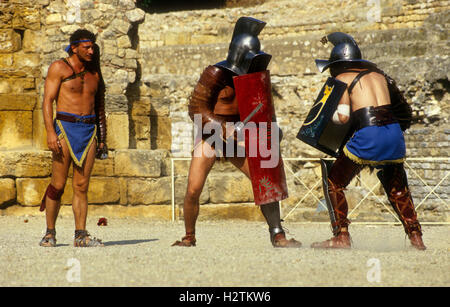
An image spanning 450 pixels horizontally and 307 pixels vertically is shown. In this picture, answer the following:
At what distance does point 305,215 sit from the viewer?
9281mm

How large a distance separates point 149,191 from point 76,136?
117 inches

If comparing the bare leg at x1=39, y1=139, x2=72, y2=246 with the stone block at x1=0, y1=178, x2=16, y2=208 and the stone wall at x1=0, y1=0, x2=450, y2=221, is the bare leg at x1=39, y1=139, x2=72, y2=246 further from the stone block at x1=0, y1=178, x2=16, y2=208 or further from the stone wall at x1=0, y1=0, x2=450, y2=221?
the stone block at x1=0, y1=178, x2=16, y2=208

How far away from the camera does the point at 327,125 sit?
5531 millimetres

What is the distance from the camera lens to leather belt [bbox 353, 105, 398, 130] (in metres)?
5.47

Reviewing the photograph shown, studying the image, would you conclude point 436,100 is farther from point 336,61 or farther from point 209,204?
point 336,61

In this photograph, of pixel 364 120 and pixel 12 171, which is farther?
pixel 12 171

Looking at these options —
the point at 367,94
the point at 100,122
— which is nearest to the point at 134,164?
the point at 100,122

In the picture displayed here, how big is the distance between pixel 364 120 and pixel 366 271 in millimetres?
1583

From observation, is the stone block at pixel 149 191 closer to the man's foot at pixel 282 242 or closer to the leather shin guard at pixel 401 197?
the man's foot at pixel 282 242

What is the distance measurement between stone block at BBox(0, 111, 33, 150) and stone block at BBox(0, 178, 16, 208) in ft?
1.89

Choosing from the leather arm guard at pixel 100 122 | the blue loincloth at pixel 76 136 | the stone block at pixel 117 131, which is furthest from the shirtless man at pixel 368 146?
the stone block at pixel 117 131

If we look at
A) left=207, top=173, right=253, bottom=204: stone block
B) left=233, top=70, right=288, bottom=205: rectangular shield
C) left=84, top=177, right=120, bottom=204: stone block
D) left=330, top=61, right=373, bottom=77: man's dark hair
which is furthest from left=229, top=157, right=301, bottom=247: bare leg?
left=84, top=177, right=120, bottom=204: stone block

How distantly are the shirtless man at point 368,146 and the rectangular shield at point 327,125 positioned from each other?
0.20 feet

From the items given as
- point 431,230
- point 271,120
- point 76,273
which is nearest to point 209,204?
point 431,230
